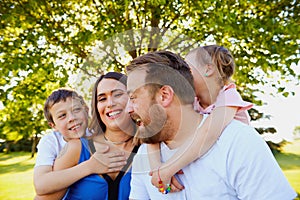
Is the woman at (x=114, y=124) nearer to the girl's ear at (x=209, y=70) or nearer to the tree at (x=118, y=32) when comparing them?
the girl's ear at (x=209, y=70)

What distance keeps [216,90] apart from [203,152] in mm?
603

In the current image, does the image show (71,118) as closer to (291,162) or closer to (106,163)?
(106,163)

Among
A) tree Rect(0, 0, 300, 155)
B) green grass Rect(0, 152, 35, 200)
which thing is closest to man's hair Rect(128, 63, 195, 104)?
tree Rect(0, 0, 300, 155)

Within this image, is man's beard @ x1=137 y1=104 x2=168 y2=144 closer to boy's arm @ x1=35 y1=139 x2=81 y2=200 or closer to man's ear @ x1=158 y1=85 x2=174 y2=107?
man's ear @ x1=158 y1=85 x2=174 y2=107

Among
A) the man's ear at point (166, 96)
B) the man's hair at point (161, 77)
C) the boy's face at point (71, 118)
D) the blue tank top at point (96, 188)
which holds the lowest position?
the blue tank top at point (96, 188)

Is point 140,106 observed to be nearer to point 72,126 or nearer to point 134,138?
point 134,138

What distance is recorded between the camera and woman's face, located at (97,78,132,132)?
213cm

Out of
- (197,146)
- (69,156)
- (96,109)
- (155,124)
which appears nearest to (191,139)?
(197,146)

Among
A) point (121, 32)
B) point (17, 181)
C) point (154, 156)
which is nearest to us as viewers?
point (154, 156)

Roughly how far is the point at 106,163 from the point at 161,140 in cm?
59

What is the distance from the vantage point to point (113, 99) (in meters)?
2.14

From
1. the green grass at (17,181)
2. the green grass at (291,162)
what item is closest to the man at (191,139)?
the green grass at (291,162)

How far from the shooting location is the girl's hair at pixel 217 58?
2045mm

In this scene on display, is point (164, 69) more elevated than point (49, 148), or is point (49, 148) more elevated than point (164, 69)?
point (164, 69)
